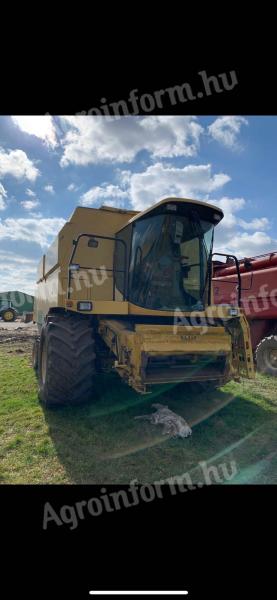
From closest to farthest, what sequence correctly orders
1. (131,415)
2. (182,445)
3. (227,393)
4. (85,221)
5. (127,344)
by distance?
1. (182,445)
2. (127,344)
3. (131,415)
4. (85,221)
5. (227,393)

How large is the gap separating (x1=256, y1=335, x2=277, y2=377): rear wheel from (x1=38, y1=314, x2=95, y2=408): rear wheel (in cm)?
455

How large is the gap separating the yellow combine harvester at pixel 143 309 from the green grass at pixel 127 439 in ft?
1.37

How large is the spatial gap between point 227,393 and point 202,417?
1401 mm

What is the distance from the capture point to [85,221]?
5.39 metres

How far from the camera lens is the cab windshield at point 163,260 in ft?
15.3

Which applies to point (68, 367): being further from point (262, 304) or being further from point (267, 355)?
point (262, 304)

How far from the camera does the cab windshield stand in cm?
466

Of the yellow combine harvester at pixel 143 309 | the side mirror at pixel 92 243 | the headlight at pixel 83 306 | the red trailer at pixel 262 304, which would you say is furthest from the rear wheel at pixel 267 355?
the headlight at pixel 83 306

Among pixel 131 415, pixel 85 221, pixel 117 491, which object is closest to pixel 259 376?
pixel 131 415

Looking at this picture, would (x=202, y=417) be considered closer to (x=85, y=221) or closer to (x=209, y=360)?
(x=209, y=360)

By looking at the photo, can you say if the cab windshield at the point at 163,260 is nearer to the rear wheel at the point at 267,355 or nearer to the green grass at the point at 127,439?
the green grass at the point at 127,439

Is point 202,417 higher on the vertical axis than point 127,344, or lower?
lower

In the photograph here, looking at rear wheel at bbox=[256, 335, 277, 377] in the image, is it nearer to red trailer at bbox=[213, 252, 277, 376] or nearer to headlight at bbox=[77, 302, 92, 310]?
red trailer at bbox=[213, 252, 277, 376]

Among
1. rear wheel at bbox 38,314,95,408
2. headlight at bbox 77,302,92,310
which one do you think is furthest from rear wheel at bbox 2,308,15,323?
headlight at bbox 77,302,92,310
